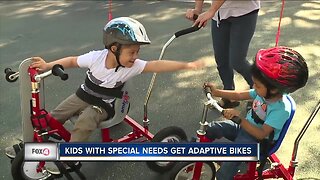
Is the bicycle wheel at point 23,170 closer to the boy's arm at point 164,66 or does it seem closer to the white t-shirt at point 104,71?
the white t-shirt at point 104,71

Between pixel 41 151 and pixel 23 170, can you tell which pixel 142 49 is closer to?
pixel 23 170

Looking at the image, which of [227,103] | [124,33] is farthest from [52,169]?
[227,103]

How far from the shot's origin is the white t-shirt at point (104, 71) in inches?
103

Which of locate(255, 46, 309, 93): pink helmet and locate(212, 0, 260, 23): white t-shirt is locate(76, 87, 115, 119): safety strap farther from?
locate(212, 0, 260, 23): white t-shirt

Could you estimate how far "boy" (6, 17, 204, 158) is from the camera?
97.8 inches

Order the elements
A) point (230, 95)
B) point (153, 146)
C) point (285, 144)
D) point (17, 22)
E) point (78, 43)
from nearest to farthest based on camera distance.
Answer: point (153, 146), point (230, 95), point (285, 144), point (78, 43), point (17, 22)

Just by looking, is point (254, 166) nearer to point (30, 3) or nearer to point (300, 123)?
point (300, 123)

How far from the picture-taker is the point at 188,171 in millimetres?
2496

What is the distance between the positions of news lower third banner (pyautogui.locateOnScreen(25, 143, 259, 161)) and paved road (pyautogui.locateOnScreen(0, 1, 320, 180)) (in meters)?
0.72

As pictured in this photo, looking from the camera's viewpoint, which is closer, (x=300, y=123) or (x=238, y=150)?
(x=238, y=150)

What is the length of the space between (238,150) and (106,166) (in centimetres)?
114

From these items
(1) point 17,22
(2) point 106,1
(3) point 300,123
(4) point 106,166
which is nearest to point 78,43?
(1) point 17,22

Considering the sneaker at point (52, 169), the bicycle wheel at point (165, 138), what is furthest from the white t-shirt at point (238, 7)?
the sneaker at point (52, 169)

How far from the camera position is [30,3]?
21.1 feet
